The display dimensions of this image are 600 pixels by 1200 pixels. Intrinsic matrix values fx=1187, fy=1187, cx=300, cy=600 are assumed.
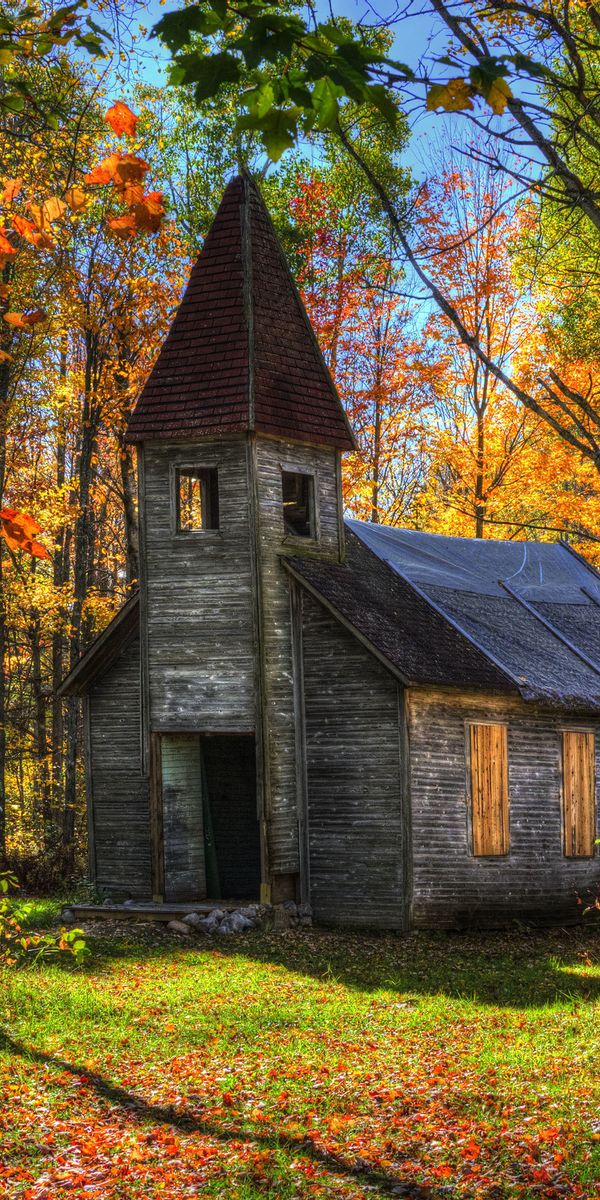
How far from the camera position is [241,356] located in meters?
19.4

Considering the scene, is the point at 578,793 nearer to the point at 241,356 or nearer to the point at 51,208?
the point at 241,356

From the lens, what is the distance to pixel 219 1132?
29.1 feet

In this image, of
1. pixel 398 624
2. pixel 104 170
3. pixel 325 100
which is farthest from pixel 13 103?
pixel 398 624

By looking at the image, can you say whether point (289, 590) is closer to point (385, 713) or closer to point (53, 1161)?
point (385, 713)

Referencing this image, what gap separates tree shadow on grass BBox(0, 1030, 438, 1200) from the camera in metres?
7.92

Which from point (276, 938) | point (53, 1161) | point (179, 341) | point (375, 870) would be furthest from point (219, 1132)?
point (179, 341)

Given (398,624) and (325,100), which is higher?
(325,100)

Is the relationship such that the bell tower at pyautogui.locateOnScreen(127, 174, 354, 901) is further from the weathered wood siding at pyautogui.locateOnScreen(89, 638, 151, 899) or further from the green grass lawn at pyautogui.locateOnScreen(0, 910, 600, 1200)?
the green grass lawn at pyautogui.locateOnScreen(0, 910, 600, 1200)

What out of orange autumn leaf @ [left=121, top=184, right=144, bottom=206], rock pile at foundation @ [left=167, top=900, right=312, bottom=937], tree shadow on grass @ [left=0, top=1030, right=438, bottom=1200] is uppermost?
orange autumn leaf @ [left=121, top=184, right=144, bottom=206]

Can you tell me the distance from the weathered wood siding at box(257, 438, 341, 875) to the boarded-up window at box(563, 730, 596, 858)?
17.5 ft

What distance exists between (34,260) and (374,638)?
10418 millimetres

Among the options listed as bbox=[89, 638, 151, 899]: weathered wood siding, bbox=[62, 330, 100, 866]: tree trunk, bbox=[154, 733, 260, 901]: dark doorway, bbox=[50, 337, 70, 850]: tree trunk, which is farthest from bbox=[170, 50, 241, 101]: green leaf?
bbox=[50, 337, 70, 850]: tree trunk

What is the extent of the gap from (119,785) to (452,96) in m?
17.3

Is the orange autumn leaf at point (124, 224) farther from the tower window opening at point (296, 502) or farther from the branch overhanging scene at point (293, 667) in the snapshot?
the tower window opening at point (296, 502)
